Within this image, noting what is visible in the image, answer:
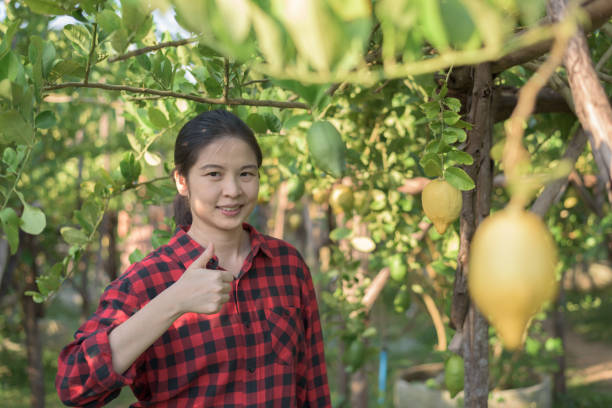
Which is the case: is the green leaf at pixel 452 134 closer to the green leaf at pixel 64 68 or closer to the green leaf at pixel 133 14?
the green leaf at pixel 133 14

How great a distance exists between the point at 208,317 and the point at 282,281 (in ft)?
0.73

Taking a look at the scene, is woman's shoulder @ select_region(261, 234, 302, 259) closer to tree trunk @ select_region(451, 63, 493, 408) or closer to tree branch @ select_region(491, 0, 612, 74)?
tree trunk @ select_region(451, 63, 493, 408)

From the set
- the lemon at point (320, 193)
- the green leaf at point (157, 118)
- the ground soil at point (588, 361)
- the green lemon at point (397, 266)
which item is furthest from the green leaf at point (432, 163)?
the ground soil at point (588, 361)

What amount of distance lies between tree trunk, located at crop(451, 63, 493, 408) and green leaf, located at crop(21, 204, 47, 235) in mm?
767

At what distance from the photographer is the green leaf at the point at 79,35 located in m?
1.02

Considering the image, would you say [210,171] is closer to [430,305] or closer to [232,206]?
[232,206]

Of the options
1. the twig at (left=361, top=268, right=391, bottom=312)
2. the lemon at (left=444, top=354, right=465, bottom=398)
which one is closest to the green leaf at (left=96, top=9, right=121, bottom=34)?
the lemon at (left=444, top=354, right=465, bottom=398)

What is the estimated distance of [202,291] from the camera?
971mm

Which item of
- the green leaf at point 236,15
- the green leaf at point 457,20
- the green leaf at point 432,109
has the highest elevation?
the green leaf at point 432,109

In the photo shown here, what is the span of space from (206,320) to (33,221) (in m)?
0.41

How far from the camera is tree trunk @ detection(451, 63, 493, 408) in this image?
1104 mm

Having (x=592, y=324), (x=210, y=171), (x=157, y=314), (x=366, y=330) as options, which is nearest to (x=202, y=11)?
(x=157, y=314)

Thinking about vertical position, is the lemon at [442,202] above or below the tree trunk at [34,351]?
above

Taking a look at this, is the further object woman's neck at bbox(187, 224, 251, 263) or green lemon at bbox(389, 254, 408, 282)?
green lemon at bbox(389, 254, 408, 282)
